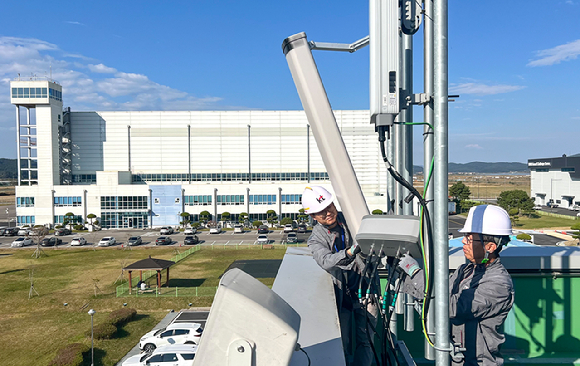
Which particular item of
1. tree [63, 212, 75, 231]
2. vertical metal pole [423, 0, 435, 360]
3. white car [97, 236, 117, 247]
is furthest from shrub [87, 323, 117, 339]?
tree [63, 212, 75, 231]

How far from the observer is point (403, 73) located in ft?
7.39

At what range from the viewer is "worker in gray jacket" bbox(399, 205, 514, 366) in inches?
86.4

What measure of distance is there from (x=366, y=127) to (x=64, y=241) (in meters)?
36.5

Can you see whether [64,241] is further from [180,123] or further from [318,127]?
[318,127]

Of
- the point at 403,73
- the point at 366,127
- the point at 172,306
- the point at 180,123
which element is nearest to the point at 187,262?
the point at 172,306

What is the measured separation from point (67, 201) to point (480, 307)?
48.3 metres

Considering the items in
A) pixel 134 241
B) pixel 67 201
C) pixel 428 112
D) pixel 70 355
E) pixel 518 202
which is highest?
pixel 428 112

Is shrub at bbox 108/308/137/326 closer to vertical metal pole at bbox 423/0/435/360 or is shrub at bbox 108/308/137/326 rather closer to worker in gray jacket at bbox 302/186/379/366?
worker in gray jacket at bbox 302/186/379/366

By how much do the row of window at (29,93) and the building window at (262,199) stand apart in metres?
26.5

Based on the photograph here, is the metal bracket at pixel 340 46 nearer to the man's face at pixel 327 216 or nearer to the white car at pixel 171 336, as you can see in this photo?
the man's face at pixel 327 216

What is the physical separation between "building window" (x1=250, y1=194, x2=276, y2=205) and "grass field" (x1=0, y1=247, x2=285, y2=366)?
1450 cm

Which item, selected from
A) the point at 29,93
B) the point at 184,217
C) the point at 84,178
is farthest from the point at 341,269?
the point at 84,178

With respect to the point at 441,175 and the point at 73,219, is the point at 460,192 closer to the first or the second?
the point at 73,219

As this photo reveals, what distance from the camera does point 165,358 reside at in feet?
34.1
